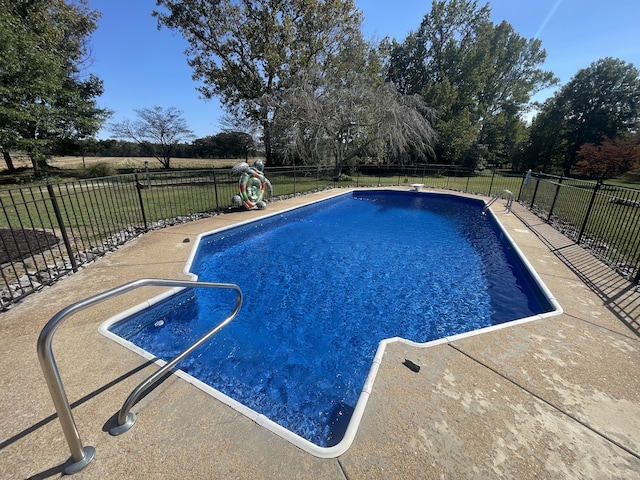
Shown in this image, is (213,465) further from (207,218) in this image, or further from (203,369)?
(207,218)

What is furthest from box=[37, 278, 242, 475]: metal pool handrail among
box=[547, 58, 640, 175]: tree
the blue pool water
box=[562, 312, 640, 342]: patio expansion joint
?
box=[547, 58, 640, 175]: tree

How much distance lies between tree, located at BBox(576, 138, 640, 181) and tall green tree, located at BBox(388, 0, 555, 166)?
776 cm

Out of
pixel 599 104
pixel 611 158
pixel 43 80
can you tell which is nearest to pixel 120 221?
pixel 43 80

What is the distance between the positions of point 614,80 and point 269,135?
3334cm

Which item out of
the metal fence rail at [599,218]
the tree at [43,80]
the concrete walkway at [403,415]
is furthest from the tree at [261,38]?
the concrete walkway at [403,415]

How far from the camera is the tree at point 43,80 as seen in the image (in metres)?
12.6

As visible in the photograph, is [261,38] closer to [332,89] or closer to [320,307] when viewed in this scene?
[332,89]

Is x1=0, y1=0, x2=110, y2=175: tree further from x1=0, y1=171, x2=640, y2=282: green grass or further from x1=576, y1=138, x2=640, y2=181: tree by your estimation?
x1=576, y1=138, x2=640, y2=181: tree

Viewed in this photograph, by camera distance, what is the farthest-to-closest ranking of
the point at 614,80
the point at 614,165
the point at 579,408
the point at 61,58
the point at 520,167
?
the point at 520,167 → the point at 614,80 → the point at 614,165 → the point at 61,58 → the point at 579,408

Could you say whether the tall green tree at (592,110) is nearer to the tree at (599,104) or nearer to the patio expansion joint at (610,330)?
the tree at (599,104)

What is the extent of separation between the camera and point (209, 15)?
17172 mm

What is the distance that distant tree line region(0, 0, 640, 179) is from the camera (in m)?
15.0

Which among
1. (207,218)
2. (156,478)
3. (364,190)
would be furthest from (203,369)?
(364,190)

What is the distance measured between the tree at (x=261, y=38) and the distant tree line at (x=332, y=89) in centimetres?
8
